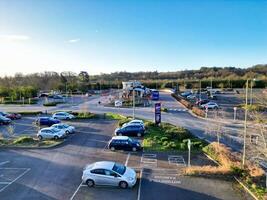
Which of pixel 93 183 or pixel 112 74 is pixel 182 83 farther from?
pixel 93 183

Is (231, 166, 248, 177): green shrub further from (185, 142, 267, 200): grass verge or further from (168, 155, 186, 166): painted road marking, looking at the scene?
(168, 155, 186, 166): painted road marking

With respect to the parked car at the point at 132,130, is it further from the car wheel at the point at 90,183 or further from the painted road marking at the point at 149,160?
the car wheel at the point at 90,183

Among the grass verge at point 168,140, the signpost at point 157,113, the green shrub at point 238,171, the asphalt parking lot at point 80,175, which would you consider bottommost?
the asphalt parking lot at point 80,175

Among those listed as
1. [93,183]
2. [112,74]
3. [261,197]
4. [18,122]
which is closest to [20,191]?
[93,183]

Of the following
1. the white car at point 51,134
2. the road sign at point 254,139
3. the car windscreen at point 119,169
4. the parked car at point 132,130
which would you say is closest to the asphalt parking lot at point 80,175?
the car windscreen at point 119,169

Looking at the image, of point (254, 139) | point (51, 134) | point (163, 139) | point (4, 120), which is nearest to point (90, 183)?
point (163, 139)

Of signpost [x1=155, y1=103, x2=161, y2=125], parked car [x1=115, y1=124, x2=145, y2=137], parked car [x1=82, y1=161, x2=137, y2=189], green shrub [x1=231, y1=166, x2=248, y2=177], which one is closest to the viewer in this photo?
parked car [x1=82, y1=161, x2=137, y2=189]

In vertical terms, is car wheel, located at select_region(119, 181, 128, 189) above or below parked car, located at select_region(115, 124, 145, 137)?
below

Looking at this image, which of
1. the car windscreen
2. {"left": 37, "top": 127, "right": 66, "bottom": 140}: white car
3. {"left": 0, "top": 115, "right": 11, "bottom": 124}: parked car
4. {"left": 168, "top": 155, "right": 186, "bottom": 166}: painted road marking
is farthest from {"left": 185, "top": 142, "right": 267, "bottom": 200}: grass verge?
{"left": 0, "top": 115, "right": 11, "bottom": 124}: parked car
